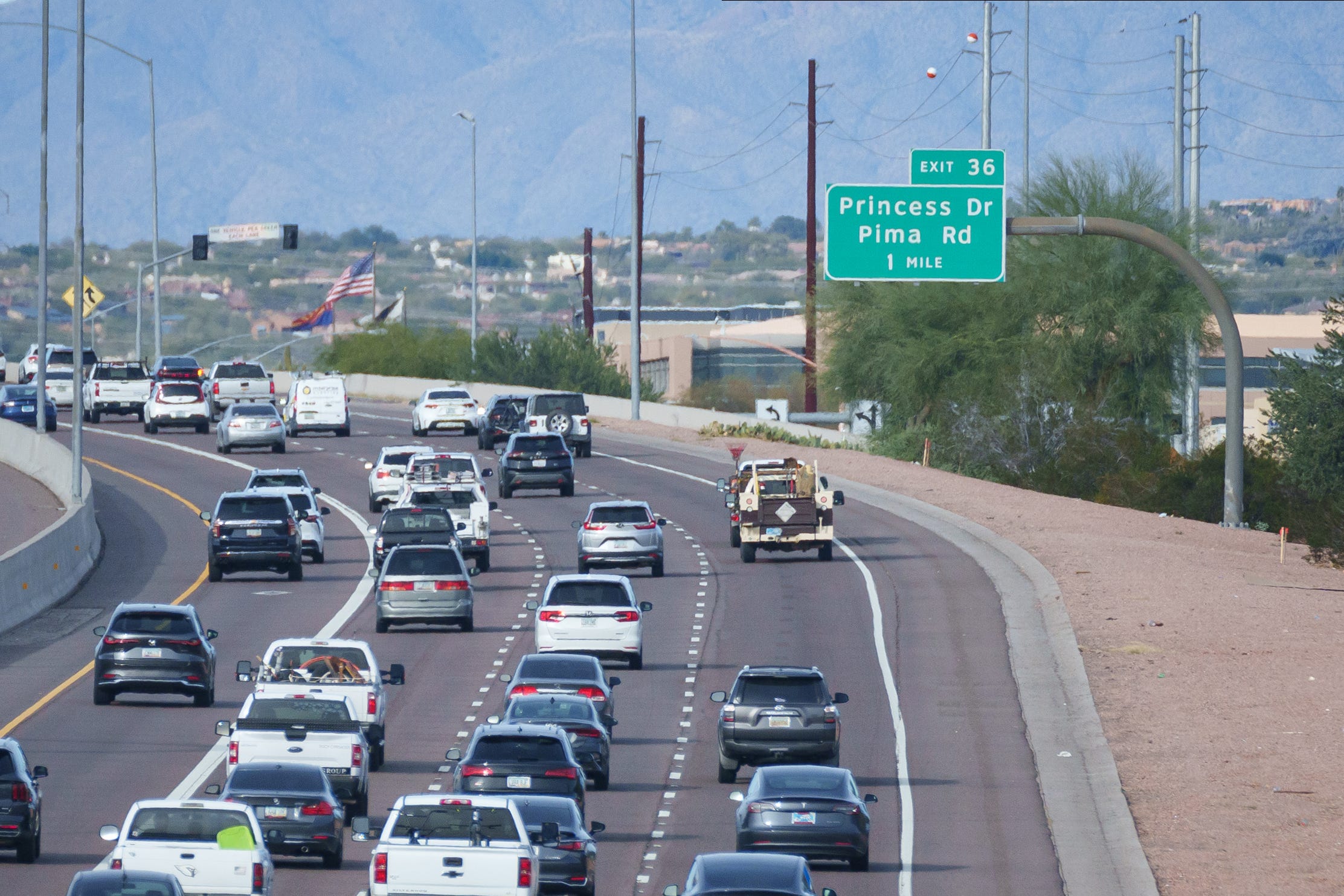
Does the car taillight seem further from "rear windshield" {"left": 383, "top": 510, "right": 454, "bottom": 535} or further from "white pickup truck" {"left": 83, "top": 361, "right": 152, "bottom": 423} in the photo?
"white pickup truck" {"left": 83, "top": 361, "right": 152, "bottom": 423}

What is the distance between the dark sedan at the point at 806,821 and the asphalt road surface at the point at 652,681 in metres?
0.40

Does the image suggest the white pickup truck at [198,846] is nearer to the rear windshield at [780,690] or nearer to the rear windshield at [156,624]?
the rear windshield at [780,690]

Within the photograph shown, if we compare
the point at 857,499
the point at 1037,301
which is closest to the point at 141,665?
the point at 857,499

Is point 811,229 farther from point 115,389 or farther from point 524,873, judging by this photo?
point 524,873

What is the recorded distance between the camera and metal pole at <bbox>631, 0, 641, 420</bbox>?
75.5m

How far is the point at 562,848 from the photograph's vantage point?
738 inches

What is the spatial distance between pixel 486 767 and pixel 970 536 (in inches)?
1196

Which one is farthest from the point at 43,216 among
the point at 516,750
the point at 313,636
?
the point at 516,750

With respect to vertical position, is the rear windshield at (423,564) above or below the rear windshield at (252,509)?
below

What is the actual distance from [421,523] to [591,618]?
10.3 m

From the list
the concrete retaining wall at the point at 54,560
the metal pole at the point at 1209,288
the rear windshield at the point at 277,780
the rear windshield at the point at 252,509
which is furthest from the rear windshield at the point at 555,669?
the rear windshield at the point at 252,509

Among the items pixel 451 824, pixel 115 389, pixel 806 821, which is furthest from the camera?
pixel 115 389

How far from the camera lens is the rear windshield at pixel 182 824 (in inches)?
699

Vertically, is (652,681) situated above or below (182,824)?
below
